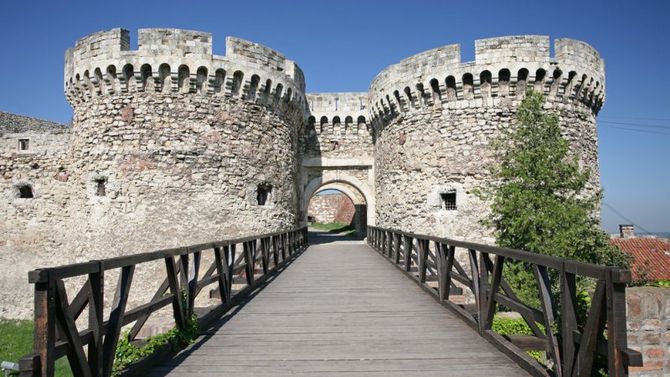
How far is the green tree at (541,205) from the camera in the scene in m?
8.46

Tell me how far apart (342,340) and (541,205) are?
6551 mm

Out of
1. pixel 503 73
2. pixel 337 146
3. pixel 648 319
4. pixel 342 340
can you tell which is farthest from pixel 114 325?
pixel 337 146

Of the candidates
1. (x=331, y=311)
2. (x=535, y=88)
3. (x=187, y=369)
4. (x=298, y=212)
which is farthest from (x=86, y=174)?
(x=535, y=88)

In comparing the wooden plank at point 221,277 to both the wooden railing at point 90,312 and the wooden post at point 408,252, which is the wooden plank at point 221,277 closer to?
the wooden railing at point 90,312

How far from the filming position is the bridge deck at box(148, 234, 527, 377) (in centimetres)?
301

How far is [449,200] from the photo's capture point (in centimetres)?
1141

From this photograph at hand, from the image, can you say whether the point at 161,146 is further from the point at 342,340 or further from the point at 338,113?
the point at 342,340

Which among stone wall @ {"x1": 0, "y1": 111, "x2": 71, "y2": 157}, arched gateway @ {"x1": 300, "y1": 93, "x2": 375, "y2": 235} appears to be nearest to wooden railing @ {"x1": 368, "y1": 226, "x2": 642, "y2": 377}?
arched gateway @ {"x1": 300, "y1": 93, "x2": 375, "y2": 235}

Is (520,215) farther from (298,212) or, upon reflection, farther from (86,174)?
(86,174)

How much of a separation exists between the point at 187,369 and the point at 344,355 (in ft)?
3.54

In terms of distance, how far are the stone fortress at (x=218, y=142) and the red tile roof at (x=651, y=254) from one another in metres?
7.62

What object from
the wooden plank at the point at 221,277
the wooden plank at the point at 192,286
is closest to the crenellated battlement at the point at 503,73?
the wooden plank at the point at 221,277

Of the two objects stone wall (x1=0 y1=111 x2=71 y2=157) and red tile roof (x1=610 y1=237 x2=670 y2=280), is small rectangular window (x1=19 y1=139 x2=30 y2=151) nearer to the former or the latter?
stone wall (x1=0 y1=111 x2=71 y2=157)

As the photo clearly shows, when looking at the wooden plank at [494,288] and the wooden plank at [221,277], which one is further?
the wooden plank at [221,277]
